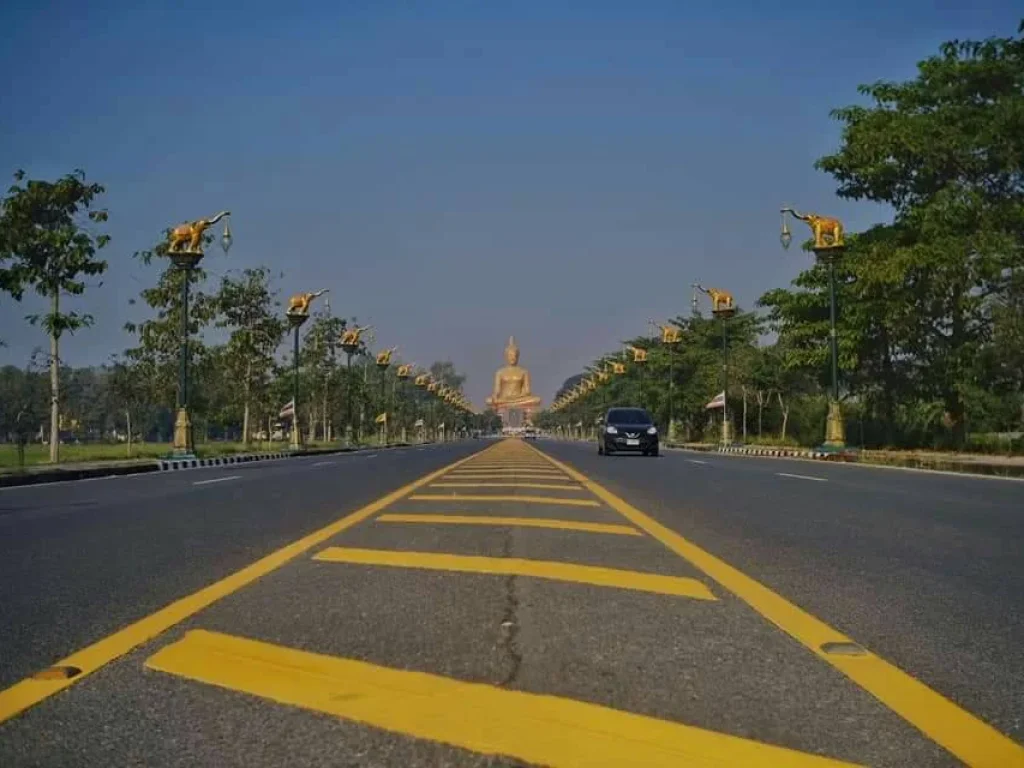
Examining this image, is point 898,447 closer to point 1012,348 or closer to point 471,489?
point 1012,348

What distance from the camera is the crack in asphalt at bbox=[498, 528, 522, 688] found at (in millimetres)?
4004

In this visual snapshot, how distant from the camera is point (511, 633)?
4.72m

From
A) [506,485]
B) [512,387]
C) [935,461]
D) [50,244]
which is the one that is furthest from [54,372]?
[512,387]

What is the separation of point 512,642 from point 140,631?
185 centimetres

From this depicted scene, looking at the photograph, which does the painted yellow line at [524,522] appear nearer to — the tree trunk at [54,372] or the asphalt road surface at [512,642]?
the asphalt road surface at [512,642]

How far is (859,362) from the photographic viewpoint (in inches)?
1449

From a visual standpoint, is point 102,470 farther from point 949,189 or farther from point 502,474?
point 949,189

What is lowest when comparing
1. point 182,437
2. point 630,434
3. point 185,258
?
point 182,437

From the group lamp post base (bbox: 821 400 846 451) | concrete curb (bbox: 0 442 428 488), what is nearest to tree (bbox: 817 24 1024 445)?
lamp post base (bbox: 821 400 846 451)

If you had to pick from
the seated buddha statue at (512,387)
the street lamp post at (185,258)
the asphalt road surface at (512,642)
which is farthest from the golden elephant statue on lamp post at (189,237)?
the seated buddha statue at (512,387)

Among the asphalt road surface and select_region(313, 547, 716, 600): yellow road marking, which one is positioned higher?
select_region(313, 547, 716, 600): yellow road marking

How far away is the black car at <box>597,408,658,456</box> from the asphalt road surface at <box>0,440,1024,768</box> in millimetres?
20090

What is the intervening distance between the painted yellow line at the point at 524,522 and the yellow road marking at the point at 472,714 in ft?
16.0

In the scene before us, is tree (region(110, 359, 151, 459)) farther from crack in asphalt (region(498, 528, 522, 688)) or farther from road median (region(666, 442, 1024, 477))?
crack in asphalt (region(498, 528, 522, 688))
